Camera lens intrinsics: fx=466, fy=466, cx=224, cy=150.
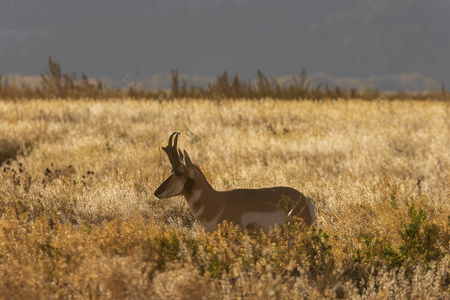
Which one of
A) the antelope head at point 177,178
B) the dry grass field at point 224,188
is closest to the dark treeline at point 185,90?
the dry grass field at point 224,188

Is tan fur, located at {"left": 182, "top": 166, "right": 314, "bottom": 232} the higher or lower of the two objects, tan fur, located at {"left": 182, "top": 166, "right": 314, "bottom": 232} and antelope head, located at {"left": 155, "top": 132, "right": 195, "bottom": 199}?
the lower

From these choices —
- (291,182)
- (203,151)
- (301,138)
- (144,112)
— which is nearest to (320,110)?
(301,138)

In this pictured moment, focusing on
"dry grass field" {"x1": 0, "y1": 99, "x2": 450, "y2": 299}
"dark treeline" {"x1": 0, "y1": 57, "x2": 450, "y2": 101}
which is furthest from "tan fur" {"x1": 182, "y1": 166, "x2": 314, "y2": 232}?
"dark treeline" {"x1": 0, "y1": 57, "x2": 450, "y2": 101}

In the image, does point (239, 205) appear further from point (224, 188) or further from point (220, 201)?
point (224, 188)

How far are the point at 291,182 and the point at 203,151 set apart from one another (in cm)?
330

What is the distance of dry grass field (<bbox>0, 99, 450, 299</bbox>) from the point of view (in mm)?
3264

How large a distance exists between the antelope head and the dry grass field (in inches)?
12.0

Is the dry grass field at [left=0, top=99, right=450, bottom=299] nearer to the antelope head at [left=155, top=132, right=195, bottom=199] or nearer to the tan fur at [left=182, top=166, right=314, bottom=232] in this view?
the tan fur at [left=182, top=166, right=314, bottom=232]

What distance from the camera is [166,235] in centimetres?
407

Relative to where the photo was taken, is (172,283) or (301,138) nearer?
(172,283)

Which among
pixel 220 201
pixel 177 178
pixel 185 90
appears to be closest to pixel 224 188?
pixel 220 201

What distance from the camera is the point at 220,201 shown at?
4.21 m

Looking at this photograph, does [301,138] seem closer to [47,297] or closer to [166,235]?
[166,235]

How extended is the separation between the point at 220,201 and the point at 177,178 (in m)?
0.44
